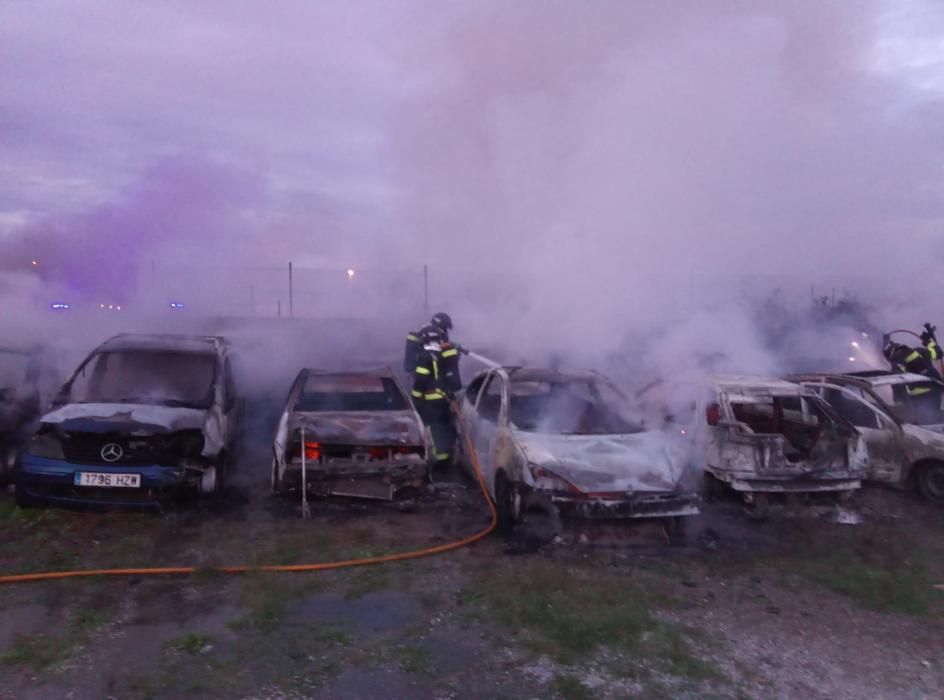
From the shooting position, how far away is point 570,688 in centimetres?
368

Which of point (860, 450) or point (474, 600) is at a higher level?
point (860, 450)

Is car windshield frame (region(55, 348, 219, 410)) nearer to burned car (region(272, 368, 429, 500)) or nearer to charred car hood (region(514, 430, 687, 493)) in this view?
burned car (region(272, 368, 429, 500))

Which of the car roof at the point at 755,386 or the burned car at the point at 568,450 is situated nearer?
the burned car at the point at 568,450

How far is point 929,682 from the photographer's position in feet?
12.7

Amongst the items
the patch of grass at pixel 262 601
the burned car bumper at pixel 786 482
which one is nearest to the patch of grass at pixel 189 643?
the patch of grass at pixel 262 601

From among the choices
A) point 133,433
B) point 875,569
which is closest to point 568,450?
point 875,569

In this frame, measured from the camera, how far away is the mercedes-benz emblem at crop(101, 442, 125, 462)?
6.13 m

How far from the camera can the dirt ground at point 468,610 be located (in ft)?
12.3

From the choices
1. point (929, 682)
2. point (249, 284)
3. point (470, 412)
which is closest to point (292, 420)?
point (470, 412)

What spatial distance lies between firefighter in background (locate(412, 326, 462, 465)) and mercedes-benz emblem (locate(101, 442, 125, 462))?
3.21 metres

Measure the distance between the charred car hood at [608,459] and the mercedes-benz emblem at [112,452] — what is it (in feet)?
10.4

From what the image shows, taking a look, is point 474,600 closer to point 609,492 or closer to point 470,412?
point 609,492

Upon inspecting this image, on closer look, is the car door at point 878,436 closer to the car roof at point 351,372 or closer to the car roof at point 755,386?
the car roof at point 755,386

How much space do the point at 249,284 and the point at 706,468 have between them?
12726 millimetres
